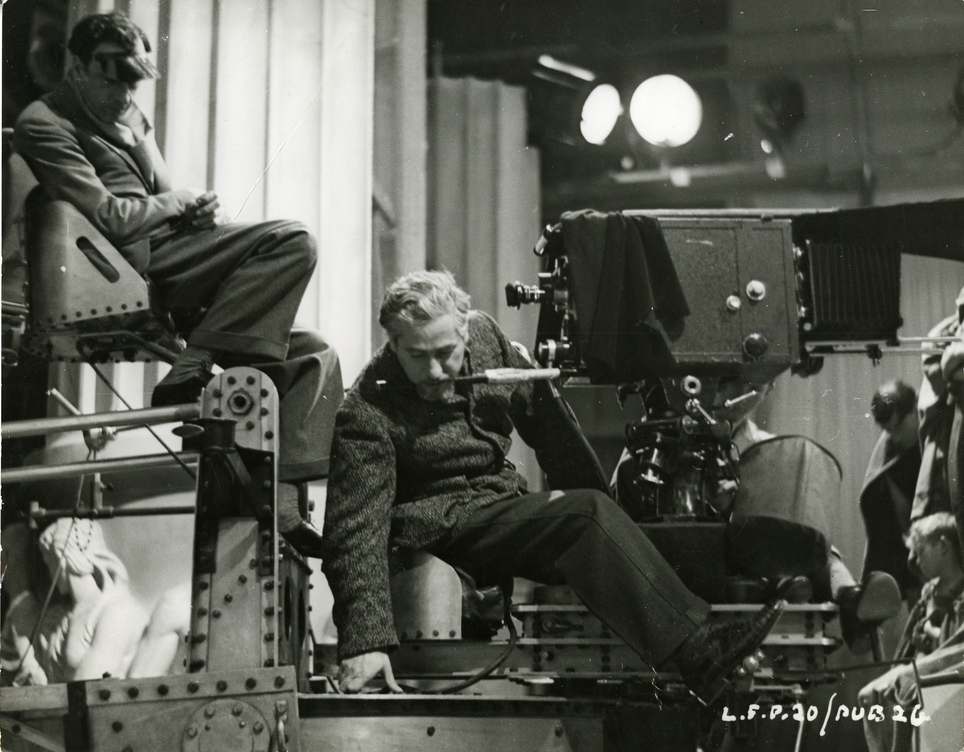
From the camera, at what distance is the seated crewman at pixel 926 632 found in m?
2.41

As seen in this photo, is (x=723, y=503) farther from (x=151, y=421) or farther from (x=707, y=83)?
(x=151, y=421)

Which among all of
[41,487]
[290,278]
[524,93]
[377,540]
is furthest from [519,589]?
[524,93]

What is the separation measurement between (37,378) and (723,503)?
172 centimetres

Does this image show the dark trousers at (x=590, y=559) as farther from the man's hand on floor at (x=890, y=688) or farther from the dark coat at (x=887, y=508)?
the dark coat at (x=887, y=508)

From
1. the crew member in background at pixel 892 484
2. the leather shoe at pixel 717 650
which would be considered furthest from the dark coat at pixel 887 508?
the leather shoe at pixel 717 650

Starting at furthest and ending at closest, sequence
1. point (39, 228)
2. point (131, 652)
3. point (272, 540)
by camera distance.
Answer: point (131, 652) < point (39, 228) < point (272, 540)

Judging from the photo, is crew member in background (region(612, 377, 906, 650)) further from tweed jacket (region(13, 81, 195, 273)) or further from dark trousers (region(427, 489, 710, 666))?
tweed jacket (region(13, 81, 195, 273))

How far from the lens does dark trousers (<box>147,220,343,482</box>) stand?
2578 mm

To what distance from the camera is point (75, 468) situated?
2.48 meters

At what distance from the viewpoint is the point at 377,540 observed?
7.91 feet

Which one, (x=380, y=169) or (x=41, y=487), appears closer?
(x=41, y=487)

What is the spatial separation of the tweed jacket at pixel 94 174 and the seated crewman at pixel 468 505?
638 millimetres

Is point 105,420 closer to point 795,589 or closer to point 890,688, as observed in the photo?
point 795,589

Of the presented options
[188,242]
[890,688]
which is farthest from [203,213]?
[890,688]
